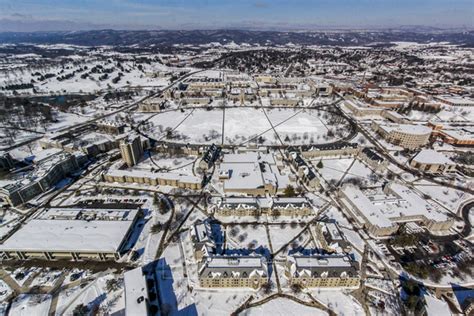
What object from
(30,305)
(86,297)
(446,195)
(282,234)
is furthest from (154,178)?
(446,195)

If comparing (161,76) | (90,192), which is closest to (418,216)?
(90,192)

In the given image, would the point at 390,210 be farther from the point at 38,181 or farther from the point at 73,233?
the point at 38,181

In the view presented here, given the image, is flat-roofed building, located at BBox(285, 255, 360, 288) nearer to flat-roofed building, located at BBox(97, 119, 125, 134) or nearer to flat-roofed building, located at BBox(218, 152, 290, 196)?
flat-roofed building, located at BBox(218, 152, 290, 196)

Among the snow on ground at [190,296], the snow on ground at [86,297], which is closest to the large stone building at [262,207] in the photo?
the snow on ground at [190,296]

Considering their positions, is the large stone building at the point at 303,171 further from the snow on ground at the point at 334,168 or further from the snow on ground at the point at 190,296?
the snow on ground at the point at 190,296

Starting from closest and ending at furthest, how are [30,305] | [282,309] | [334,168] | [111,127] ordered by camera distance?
[30,305]
[282,309]
[334,168]
[111,127]

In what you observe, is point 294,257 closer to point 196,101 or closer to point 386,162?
point 386,162
